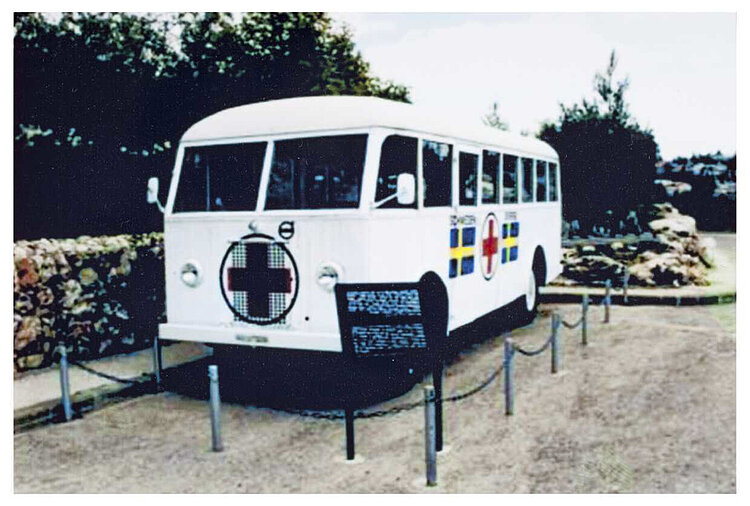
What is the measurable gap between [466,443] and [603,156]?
26.5ft

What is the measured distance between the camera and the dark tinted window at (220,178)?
682cm

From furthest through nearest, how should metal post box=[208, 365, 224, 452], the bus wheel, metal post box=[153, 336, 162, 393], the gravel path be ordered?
the bus wheel < metal post box=[153, 336, 162, 393] < metal post box=[208, 365, 224, 452] < the gravel path

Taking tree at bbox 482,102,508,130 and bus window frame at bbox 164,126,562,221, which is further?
tree at bbox 482,102,508,130

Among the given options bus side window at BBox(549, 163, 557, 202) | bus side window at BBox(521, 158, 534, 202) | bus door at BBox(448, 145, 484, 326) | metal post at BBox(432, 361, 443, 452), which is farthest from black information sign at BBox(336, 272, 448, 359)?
bus side window at BBox(549, 163, 557, 202)

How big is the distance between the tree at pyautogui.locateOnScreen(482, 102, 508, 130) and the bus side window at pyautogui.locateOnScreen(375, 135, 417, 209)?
2.05 metres

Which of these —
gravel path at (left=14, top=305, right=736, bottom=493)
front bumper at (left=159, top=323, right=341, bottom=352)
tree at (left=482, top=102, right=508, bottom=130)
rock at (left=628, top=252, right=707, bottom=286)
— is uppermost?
tree at (left=482, top=102, right=508, bottom=130)

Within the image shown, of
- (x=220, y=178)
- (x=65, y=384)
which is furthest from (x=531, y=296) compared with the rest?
(x=65, y=384)

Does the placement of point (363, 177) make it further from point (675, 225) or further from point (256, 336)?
point (675, 225)

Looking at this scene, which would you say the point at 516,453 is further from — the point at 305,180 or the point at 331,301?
the point at 305,180

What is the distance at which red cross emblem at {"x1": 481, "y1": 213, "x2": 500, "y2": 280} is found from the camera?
866 cm

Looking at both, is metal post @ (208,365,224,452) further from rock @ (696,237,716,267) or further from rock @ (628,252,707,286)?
rock @ (696,237,716,267)

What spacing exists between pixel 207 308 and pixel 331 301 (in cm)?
132

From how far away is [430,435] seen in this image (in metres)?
4.82

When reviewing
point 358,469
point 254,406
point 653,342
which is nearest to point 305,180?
point 254,406
